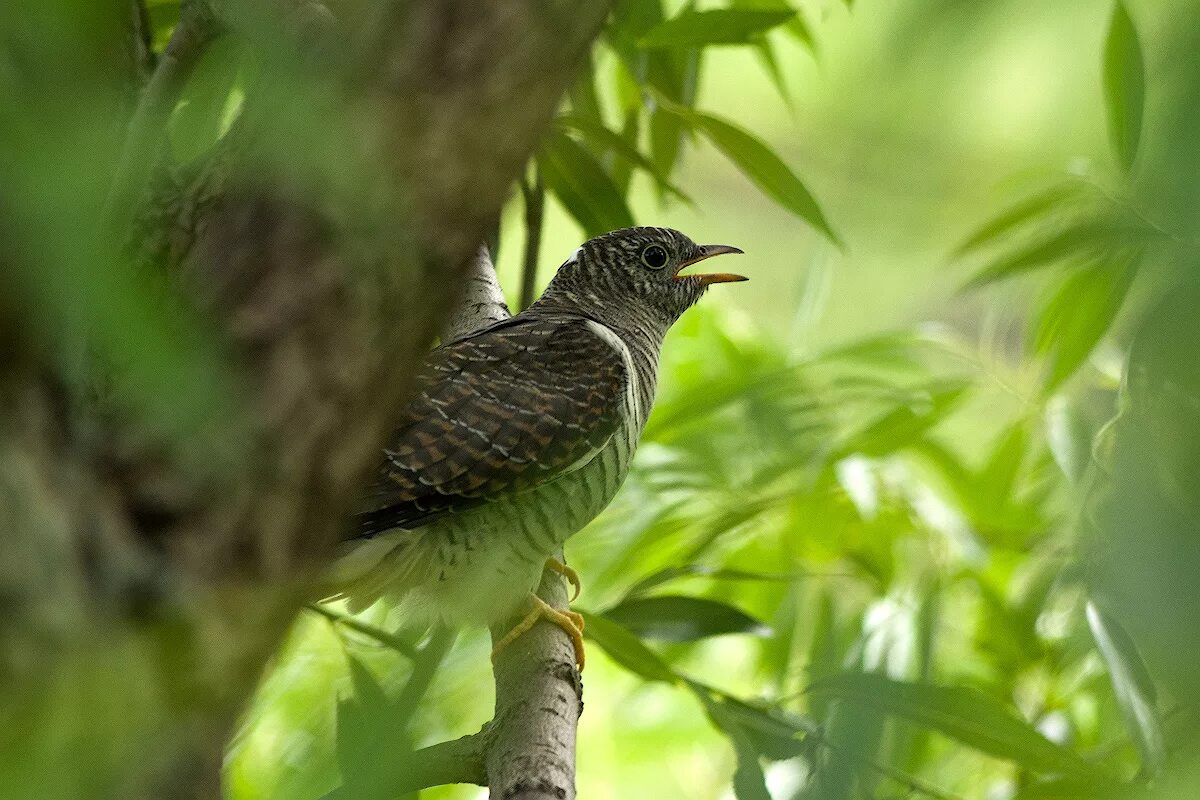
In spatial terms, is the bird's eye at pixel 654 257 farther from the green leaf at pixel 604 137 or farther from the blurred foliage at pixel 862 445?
the green leaf at pixel 604 137

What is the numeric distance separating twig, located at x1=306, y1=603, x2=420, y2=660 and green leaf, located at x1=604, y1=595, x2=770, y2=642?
1.25ft

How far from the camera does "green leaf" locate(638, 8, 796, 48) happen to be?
163 centimetres

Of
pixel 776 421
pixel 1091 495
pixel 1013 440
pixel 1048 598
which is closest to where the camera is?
pixel 1091 495

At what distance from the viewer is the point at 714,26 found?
1631mm

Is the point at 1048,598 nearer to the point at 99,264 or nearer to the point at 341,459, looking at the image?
the point at 341,459

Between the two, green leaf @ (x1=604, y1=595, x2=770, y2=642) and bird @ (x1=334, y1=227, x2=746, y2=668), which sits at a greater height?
bird @ (x1=334, y1=227, x2=746, y2=668)

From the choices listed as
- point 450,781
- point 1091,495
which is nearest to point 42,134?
point 1091,495

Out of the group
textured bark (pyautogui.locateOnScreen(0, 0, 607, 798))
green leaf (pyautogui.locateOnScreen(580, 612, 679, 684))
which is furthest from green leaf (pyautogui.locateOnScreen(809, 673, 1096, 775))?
textured bark (pyautogui.locateOnScreen(0, 0, 607, 798))

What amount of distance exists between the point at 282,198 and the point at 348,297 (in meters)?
0.05

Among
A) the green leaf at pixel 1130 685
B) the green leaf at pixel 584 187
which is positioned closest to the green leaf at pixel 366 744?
the green leaf at pixel 1130 685

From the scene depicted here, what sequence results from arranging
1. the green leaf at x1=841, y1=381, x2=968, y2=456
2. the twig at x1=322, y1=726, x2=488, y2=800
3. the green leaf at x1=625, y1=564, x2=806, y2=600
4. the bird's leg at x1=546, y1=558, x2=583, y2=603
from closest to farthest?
the twig at x1=322, y1=726, x2=488, y2=800, the green leaf at x1=625, y1=564, x2=806, y2=600, the bird's leg at x1=546, y1=558, x2=583, y2=603, the green leaf at x1=841, y1=381, x2=968, y2=456

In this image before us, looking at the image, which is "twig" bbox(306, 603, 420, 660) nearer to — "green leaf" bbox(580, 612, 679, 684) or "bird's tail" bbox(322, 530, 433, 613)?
"bird's tail" bbox(322, 530, 433, 613)

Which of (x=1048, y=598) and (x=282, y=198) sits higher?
(x=282, y=198)

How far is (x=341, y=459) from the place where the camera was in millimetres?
573
